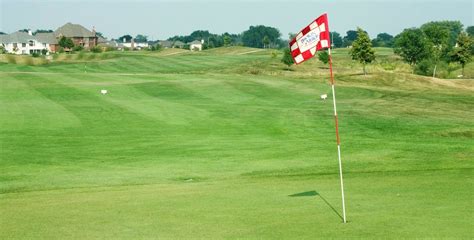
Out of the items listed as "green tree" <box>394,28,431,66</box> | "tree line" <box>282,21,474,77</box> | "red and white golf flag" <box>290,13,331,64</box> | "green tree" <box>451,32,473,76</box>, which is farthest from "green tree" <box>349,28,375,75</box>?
"red and white golf flag" <box>290,13,331,64</box>

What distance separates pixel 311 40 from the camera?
15250 mm

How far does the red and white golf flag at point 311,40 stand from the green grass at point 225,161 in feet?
11.0

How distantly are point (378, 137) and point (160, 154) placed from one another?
34.8ft

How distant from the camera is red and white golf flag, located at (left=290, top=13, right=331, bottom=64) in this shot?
49.1ft

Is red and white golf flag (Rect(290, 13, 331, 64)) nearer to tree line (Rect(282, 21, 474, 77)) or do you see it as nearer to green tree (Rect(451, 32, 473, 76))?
tree line (Rect(282, 21, 474, 77))

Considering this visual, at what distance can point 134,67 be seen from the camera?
351 feet

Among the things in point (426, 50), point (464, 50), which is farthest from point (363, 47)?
point (426, 50)

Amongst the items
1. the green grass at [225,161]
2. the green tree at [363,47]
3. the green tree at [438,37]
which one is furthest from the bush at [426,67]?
the green grass at [225,161]

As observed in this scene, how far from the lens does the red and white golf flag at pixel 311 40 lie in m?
15.0

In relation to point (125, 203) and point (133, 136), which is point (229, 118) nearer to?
point (133, 136)

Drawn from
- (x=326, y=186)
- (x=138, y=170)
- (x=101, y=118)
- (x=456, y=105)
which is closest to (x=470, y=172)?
(x=326, y=186)

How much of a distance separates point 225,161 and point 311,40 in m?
11.7

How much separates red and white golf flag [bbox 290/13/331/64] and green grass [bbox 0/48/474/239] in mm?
3347

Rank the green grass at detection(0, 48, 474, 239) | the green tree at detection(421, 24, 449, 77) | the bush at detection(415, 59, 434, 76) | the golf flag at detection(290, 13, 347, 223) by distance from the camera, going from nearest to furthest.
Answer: the green grass at detection(0, 48, 474, 239)
the golf flag at detection(290, 13, 347, 223)
the bush at detection(415, 59, 434, 76)
the green tree at detection(421, 24, 449, 77)
